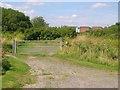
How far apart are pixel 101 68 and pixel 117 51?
255cm

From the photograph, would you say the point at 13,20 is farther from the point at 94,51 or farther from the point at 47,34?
the point at 94,51

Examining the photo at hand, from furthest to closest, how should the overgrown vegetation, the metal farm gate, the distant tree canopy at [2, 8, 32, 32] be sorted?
1. the distant tree canopy at [2, 8, 32, 32]
2. the metal farm gate
3. the overgrown vegetation

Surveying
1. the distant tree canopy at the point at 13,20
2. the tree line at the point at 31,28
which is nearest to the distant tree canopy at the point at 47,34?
the tree line at the point at 31,28

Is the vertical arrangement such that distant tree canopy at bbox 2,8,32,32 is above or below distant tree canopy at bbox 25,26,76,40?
above

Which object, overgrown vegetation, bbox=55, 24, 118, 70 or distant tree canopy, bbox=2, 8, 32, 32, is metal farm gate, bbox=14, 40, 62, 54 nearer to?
overgrown vegetation, bbox=55, 24, 118, 70

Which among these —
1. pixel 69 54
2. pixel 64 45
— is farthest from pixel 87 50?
pixel 64 45

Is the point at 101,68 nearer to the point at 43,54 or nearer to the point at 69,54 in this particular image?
the point at 69,54

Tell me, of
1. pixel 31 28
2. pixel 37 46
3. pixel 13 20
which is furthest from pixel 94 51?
pixel 13 20

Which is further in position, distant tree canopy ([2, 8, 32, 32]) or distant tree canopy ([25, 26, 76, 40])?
distant tree canopy ([2, 8, 32, 32])

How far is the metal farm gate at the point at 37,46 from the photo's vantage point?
77.8 ft

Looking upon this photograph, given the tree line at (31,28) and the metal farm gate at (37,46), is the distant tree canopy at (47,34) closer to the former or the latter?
the tree line at (31,28)

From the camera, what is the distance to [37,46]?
25234mm

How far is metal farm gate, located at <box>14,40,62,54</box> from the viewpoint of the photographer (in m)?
23.7

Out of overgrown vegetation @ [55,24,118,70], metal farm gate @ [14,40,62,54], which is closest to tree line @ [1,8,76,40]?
metal farm gate @ [14,40,62,54]
